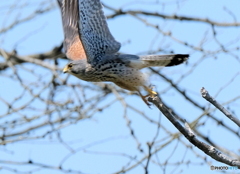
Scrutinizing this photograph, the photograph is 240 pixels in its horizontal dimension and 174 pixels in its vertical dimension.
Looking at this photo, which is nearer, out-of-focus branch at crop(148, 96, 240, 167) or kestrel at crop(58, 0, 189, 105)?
out-of-focus branch at crop(148, 96, 240, 167)

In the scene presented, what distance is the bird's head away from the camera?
4.76m

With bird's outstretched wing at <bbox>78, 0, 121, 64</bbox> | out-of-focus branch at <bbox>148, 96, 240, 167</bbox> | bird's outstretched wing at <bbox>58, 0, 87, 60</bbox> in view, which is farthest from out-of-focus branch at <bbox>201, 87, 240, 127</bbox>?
bird's outstretched wing at <bbox>58, 0, 87, 60</bbox>

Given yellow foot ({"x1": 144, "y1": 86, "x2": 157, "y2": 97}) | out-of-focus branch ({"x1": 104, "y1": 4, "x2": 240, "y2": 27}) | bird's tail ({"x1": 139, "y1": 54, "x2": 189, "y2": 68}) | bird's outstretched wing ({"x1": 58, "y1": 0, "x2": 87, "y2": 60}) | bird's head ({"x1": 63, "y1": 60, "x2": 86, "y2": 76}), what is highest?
out-of-focus branch ({"x1": 104, "y1": 4, "x2": 240, "y2": 27})

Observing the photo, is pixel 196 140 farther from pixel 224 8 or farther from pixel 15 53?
pixel 15 53

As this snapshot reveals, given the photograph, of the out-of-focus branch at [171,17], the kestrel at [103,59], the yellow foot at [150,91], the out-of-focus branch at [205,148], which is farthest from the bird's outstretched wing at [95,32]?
the out-of-focus branch at [205,148]

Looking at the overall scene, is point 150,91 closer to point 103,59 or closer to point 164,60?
point 164,60

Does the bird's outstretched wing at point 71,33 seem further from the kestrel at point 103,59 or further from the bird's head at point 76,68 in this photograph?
the bird's head at point 76,68

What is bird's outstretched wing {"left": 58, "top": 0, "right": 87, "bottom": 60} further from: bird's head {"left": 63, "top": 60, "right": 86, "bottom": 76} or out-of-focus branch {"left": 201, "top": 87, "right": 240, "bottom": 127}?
out-of-focus branch {"left": 201, "top": 87, "right": 240, "bottom": 127}

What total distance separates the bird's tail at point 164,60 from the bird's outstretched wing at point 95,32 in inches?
15.1

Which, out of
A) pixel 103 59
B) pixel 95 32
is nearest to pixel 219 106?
pixel 103 59

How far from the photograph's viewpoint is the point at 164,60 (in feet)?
14.9

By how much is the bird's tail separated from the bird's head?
52 cm

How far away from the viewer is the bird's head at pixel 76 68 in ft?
15.6

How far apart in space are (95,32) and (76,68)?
384mm
